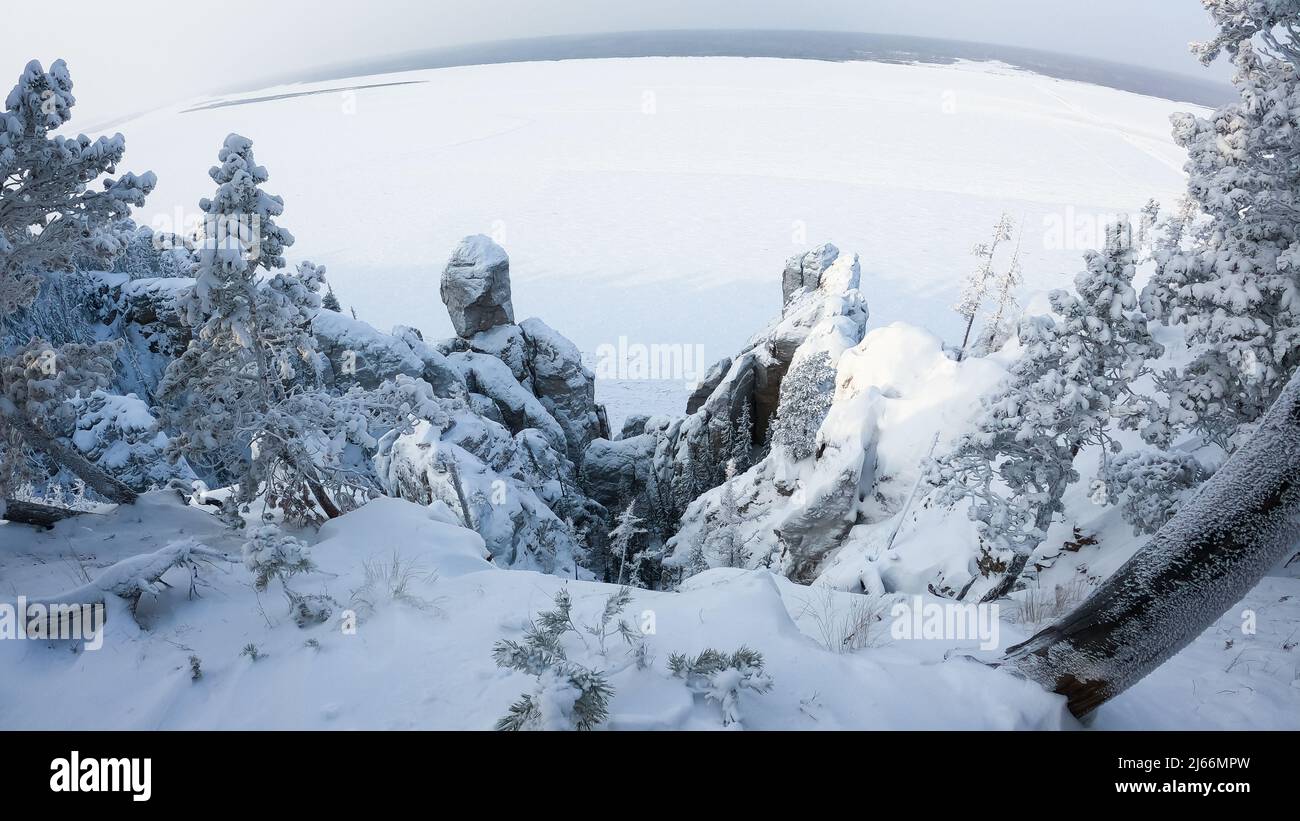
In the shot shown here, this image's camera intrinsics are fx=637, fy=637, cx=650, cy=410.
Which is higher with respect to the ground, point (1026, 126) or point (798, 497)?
point (1026, 126)

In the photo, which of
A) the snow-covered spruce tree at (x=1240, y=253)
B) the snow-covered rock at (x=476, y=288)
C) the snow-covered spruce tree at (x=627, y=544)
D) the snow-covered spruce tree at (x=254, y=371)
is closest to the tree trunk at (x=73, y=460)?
the snow-covered spruce tree at (x=254, y=371)

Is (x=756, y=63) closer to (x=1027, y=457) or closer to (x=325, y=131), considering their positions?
(x=325, y=131)

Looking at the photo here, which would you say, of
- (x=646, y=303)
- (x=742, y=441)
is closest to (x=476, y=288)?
(x=742, y=441)

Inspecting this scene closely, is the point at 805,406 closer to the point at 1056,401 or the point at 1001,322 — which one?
the point at 1001,322

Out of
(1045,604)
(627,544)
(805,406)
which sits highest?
(1045,604)

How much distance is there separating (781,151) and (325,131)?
83474mm

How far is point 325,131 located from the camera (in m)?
118

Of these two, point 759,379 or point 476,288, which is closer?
point 759,379

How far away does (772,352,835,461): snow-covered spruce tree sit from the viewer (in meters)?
21.5

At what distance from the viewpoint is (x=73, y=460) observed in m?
8.30

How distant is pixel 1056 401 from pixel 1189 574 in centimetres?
596

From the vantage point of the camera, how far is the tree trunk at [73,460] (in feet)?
25.6

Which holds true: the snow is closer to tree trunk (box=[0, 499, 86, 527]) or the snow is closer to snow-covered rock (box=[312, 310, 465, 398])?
tree trunk (box=[0, 499, 86, 527])
